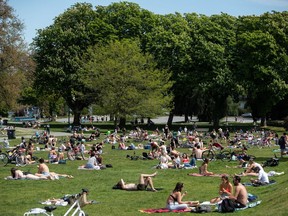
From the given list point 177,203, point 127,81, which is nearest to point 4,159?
point 177,203

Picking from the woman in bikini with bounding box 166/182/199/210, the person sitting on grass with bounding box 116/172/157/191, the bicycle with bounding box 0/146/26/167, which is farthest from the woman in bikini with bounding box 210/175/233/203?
the bicycle with bounding box 0/146/26/167

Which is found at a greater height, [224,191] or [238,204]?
[224,191]

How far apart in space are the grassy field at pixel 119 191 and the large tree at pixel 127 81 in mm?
29263

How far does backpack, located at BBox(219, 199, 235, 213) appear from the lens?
17266mm

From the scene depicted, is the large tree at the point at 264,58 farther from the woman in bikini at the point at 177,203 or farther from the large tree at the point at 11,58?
the woman in bikini at the point at 177,203

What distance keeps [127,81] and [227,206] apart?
44.9m

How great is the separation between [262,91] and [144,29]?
56.8ft

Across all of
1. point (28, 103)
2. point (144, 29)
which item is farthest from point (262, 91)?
point (28, 103)

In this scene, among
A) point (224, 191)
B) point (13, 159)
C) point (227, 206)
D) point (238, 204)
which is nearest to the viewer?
point (227, 206)

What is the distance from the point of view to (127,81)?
6153 centimetres

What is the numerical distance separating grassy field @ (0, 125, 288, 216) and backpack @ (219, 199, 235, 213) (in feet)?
0.97

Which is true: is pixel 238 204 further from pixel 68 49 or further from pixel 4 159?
pixel 68 49

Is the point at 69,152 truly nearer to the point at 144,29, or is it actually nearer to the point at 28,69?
the point at 28,69

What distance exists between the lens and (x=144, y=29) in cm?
7062
